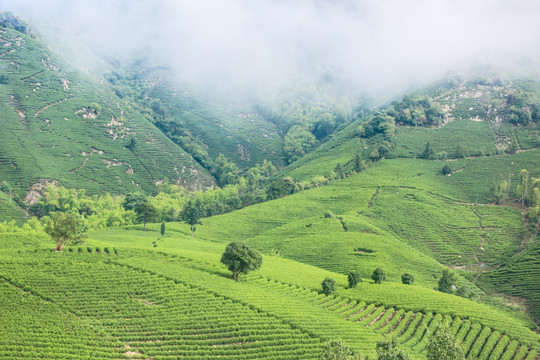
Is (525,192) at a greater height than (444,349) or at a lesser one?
greater

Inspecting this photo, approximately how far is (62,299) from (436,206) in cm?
10868

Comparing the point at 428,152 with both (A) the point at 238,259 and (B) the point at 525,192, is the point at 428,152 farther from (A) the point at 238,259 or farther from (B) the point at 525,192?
(A) the point at 238,259

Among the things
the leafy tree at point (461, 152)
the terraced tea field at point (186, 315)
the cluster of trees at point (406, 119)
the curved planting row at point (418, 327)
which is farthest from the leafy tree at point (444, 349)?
the cluster of trees at point (406, 119)

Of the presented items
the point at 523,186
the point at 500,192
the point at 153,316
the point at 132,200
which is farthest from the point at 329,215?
the point at 153,316

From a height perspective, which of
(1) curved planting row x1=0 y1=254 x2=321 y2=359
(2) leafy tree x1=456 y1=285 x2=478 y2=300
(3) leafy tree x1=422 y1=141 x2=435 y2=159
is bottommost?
(1) curved planting row x1=0 y1=254 x2=321 y2=359

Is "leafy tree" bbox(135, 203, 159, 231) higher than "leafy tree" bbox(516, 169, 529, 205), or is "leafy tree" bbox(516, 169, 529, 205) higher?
"leafy tree" bbox(516, 169, 529, 205)

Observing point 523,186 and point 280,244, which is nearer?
point 280,244

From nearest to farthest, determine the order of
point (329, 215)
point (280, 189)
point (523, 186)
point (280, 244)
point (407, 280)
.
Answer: point (407, 280) < point (280, 244) < point (329, 215) < point (523, 186) < point (280, 189)

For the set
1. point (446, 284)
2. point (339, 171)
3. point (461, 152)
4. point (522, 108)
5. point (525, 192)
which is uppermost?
point (522, 108)

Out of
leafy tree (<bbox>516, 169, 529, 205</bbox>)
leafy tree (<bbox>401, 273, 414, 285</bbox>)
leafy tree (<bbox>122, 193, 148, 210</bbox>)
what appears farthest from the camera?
leafy tree (<bbox>122, 193, 148, 210</bbox>)

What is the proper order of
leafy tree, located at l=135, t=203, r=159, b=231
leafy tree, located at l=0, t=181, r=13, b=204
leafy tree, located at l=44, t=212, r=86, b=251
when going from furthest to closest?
1. leafy tree, located at l=0, t=181, r=13, b=204
2. leafy tree, located at l=135, t=203, r=159, b=231
3. leafy tree, located at l=44, t=212, r=86, b=251

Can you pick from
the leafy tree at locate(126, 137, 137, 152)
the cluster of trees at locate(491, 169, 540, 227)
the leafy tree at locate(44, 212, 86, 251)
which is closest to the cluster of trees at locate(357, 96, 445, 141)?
the cluster of trees at locate(491, 169, 540, 227)

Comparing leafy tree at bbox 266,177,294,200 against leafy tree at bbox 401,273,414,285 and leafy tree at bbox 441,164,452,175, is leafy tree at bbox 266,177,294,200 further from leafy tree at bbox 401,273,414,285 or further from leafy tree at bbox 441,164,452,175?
leafy tree at bbox 401,273,414,285

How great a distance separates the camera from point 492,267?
10650cm
